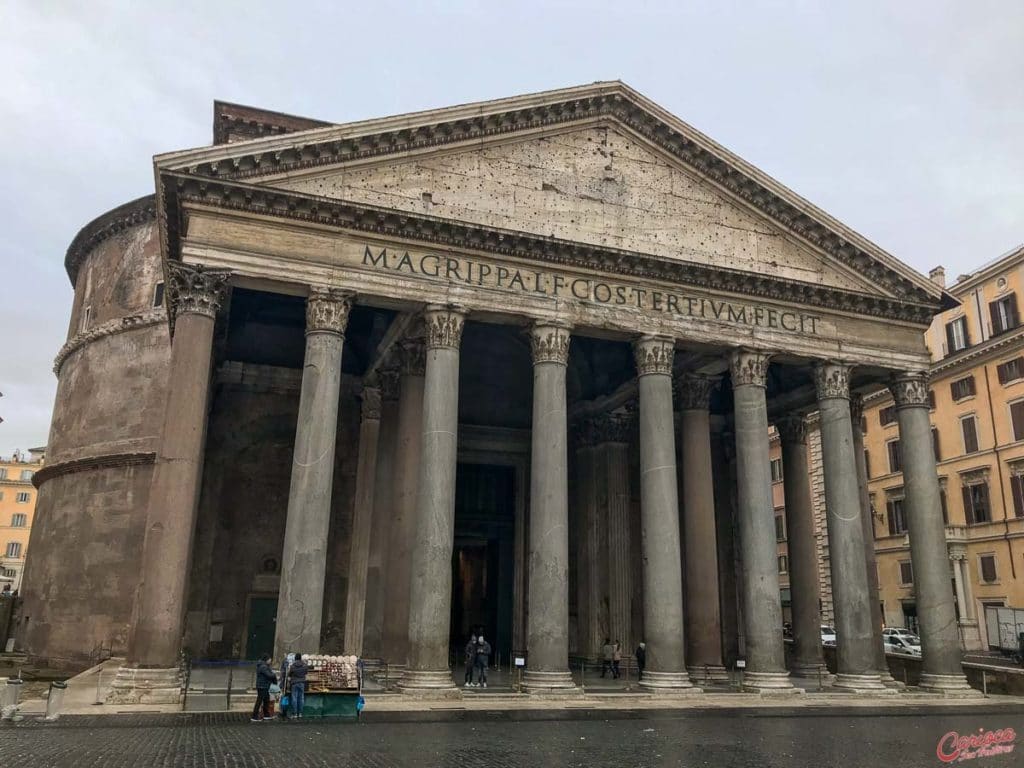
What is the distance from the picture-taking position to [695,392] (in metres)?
19.8

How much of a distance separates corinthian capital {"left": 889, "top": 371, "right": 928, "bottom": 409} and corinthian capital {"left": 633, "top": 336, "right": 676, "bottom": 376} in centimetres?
649

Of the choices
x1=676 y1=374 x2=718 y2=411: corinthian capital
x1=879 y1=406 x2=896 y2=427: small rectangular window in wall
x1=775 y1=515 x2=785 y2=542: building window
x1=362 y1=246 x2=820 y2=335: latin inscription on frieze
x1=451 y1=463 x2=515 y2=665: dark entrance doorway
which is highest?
x1=879 y1=406 x2=896 y2=427: small rectangular window in wall

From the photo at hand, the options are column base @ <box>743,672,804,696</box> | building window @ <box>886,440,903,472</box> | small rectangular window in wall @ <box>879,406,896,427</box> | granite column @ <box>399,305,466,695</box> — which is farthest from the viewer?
small rectangular window in wall @ <box>879,406,896,427</box>

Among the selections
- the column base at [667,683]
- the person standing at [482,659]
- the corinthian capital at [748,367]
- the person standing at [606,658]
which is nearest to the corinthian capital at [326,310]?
the person standing at [482,659]

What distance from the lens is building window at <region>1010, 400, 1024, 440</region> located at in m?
31.5

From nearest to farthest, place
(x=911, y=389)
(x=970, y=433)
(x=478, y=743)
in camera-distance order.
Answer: (x=478, y=743) → (x=911, y=389) → (x=970, y=433)

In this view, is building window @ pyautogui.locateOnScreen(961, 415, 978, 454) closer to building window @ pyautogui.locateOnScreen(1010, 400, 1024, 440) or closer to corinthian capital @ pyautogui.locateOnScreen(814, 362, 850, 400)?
building window @ pyautogui.locateOnScreen(1010, 400, 1024, 440)

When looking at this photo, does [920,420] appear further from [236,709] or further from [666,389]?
[236,709]

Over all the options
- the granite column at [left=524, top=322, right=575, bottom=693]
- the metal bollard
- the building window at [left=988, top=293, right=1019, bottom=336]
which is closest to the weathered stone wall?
the metal bollard

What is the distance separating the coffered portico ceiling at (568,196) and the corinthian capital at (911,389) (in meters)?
1.42

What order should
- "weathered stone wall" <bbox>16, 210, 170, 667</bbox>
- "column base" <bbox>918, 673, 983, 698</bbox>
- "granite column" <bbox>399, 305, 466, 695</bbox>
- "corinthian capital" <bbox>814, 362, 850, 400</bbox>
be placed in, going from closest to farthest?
"granite column" <bbox>399, 305, 466, 695</bbox>, "column base" <bbox>918, 673, 983, 698</bbox>, "corinthian capital" <bbox>814, 362, 850, 400</bbox>, "weathered stone wall" <bbox>16, 210, 170, 667</bbox>

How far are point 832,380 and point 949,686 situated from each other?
7.06 m

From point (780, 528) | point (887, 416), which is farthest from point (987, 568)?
point (780, 528)

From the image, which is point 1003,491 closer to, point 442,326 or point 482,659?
point 482,659
